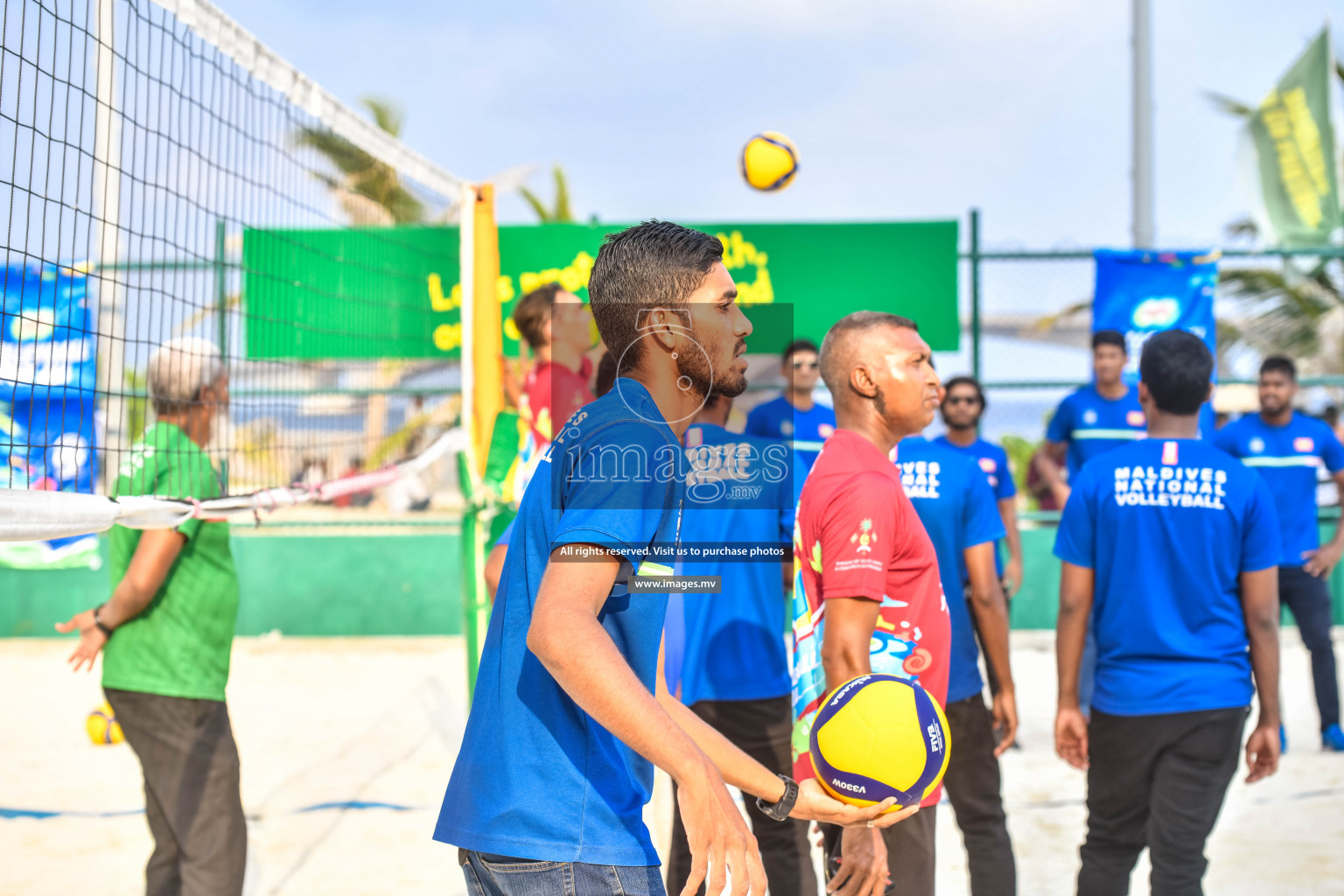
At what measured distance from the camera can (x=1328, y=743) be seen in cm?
559

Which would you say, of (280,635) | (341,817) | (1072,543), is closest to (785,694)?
(1072,543)

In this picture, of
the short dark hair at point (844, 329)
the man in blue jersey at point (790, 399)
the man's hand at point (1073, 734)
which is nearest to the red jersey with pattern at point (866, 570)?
the short dark hair at point (844, 329)

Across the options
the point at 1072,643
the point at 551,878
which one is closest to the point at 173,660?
the point at 551,878

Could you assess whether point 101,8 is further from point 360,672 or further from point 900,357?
point 360,672

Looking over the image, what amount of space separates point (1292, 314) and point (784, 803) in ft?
47.7

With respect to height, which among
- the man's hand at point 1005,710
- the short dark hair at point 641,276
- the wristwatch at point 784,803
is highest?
the short dark hair at point 641,276

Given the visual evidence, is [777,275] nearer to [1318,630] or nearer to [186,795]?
[1318,630]

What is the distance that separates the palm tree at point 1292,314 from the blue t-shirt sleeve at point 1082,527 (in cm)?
1106

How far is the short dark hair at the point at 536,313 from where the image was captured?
12.8ft

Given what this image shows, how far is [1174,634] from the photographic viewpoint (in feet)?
9.44

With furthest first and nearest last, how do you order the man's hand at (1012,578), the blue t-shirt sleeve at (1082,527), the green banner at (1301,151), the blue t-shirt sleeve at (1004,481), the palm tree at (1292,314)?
the palm tree at (1292,314) → the green banner at (1301,151) → the man's hand at (1012,578) → the blue t-shirt sleeve at (1004,481) → the blue t-shirt sleeve at (1082,527)

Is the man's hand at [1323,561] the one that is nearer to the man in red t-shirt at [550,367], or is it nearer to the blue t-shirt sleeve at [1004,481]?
the blue t-shirt sleeve at [1004,481]

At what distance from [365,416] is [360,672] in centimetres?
208

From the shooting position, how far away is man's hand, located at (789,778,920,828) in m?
1.77
